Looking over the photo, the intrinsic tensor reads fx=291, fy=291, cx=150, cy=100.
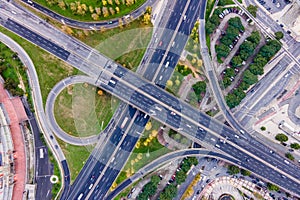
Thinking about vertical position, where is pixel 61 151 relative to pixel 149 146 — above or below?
below

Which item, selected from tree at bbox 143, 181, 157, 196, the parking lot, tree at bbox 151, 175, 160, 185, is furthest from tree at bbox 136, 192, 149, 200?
the parking lot

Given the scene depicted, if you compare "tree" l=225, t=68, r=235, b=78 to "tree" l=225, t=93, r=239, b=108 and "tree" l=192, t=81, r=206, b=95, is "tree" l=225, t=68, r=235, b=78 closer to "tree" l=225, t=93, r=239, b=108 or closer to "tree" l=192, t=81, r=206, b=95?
"tree" l=225, t=93, r=239, b=108

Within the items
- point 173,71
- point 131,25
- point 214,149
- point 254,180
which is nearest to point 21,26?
point 131,25

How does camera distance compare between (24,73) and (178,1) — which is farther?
(178,1)

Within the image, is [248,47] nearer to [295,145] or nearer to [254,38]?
[254,38]

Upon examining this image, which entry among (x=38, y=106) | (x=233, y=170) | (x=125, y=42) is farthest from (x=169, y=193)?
(x=125, y=42)

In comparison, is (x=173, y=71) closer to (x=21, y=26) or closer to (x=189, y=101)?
(x=189, y=101)
